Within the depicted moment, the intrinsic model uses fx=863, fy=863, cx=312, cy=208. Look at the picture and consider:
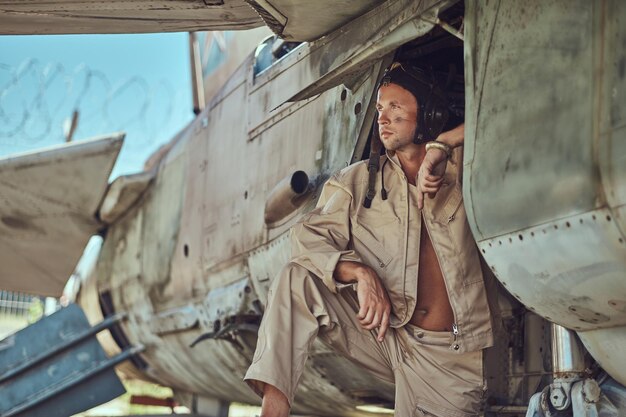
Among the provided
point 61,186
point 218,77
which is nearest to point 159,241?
point 61,186

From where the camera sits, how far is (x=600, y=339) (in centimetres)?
267

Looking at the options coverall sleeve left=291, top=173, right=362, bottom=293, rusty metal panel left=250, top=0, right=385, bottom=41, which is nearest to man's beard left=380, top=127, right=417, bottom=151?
coverall sleeve left=291, top=173, right=362, bottom=293

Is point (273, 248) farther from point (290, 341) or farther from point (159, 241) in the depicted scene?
point (159, 241)

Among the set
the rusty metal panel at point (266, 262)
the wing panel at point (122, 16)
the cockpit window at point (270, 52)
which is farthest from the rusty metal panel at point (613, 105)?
the cockpit window at point (270, 52)

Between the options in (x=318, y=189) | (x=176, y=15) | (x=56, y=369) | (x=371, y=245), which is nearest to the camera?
(x=371, y=245)

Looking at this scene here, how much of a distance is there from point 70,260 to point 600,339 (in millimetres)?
6032

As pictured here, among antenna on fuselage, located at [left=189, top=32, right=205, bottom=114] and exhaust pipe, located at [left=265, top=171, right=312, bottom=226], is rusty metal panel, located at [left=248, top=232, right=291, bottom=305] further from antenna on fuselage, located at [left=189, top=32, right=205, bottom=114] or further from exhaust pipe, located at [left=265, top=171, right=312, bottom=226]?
antenna on fuselage, located at [left=189, top=32, right=205, bottom=114]

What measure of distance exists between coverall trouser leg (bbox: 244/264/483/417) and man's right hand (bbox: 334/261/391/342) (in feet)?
0.57

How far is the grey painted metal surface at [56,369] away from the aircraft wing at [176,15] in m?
3.81

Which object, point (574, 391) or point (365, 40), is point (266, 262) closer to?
point (365, 40)

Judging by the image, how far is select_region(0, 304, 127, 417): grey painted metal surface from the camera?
709 centimetres

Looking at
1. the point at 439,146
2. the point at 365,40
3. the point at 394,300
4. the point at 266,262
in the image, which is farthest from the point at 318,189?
the point at 439,146

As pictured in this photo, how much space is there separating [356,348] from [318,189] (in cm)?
124

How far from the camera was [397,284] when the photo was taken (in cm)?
336
